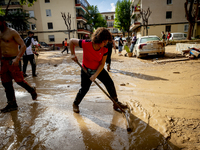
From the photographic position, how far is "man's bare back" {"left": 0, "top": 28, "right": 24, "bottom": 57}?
8.61 ft

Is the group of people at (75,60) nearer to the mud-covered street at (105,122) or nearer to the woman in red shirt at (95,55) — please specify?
the woman in red shirt at (95,55)

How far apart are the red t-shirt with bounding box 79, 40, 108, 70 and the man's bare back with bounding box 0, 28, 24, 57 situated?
1367 millimetres

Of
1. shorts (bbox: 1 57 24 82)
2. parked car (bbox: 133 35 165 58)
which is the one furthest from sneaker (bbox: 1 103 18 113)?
parked car (bbox: 133 35 165 58)

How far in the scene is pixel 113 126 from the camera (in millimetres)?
2266

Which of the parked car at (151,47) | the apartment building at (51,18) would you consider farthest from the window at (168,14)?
the parked car at (151,47)

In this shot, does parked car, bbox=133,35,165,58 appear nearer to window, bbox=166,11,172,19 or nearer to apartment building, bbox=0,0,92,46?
window, bbox=166,11,172,19

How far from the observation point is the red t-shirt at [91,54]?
2248 mm

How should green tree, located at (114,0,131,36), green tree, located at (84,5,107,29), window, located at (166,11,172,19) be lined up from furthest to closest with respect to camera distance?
1. green tree, located at (84,5,107,29)
2. green tree, located at (114,0,131,36)
3. window, located at (166,11,172,19)

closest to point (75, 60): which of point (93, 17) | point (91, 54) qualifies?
point (91, 54)

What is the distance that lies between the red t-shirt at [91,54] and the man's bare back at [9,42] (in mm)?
1367

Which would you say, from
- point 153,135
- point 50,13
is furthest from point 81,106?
point 50,13

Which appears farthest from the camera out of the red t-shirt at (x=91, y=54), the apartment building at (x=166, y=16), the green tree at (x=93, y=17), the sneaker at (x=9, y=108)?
the green tree at (x=93, y=17)

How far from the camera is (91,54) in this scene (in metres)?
2.29

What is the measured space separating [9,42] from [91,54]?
171cm
